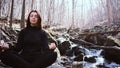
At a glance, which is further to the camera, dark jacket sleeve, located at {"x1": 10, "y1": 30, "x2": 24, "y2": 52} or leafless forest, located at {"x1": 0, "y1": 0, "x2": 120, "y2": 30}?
leafless forest, located at {"x1": 0, "y1": 0, "x2": 120, "y2": 30}

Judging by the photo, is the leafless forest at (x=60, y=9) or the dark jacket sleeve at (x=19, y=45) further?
the leafless forest at (x=60, y=9)

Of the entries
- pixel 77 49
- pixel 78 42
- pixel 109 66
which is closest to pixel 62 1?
pixel 78 42

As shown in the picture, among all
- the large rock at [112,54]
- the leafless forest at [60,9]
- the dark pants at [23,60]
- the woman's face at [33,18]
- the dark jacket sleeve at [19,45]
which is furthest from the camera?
the leafless forest at [60,9]

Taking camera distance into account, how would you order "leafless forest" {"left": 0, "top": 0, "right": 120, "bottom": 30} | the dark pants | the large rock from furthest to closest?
"leafless forest" {"left": 0, "top": 0, "right": 120, "bottom": 30}
the large rock
the dark pants

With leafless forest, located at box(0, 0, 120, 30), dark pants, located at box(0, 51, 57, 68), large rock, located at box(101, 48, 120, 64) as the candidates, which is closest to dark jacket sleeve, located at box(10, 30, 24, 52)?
dark pants, located at box(0, 51, 57, 68)

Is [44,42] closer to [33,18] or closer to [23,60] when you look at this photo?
[33,18]

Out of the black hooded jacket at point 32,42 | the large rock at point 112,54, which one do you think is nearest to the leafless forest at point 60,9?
the large rock at point 112,54

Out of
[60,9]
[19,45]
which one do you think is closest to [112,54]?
[19,45]

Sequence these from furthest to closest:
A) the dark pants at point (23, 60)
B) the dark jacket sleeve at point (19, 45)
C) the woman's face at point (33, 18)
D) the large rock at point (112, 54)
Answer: the large rock at point (112, 54), the woman's face at point (33, 18), the dark jacket sleeve at point (19, 45), the dark pants at point (23, 60)

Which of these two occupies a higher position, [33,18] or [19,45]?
[33,18]

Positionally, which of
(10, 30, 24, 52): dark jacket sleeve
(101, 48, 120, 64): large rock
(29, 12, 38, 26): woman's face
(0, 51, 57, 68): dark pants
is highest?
(29, 12, 38, 26): woman's face

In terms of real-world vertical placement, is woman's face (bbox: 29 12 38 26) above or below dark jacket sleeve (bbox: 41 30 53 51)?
above

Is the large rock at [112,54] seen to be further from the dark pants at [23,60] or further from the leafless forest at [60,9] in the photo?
the leafless forest at [60,9]

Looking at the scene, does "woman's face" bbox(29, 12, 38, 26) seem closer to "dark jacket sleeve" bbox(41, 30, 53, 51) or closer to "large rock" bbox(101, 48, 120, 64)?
"dark jacket sleeve" bbox(41, 30, 53, 51)
